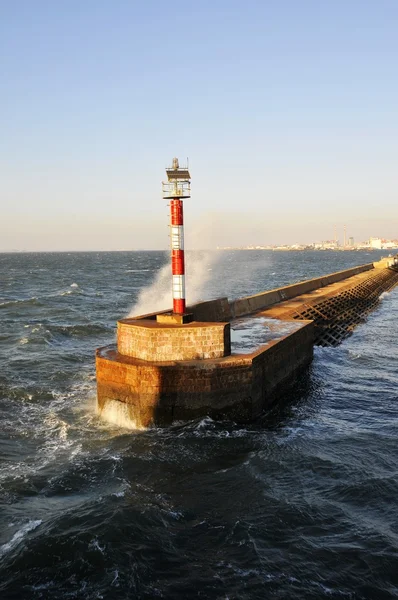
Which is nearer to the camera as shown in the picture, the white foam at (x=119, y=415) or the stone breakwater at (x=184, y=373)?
the stone breakwater at (x=184, y=373)

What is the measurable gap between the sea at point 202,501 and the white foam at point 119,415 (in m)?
0.15

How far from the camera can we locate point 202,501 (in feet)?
27.7

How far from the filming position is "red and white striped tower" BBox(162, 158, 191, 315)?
44.5 feet

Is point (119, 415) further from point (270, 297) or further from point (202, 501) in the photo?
point (270, 297)

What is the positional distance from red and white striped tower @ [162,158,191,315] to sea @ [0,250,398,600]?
374 centimetres

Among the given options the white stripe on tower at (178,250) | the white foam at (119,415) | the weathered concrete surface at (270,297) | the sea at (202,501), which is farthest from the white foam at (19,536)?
the weathered concrete surface at (270,297)

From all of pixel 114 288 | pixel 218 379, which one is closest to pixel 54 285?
pixel 114 288

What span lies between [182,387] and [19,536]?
4822 mm

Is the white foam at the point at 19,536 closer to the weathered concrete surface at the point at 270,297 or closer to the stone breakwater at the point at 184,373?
the stone breakwater at the point at 184,373

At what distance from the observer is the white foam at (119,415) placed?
11578 mm

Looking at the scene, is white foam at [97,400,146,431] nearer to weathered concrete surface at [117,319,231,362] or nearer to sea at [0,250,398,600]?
sea at [0,250,398,600]

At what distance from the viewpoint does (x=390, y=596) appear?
6.20 meters

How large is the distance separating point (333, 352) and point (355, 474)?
36.9 ft

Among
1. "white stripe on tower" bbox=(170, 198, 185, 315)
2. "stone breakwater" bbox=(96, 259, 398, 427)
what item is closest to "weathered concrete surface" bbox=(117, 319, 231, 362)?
"stone breakwater" bbox=(96, 259, 398, 427)
